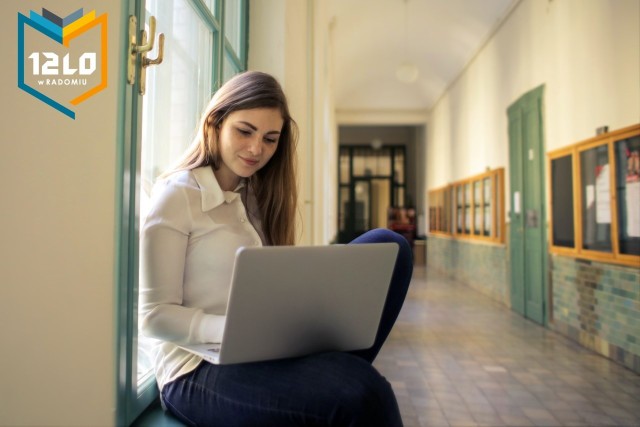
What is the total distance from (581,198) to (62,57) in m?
4.59

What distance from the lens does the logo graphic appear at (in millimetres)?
823

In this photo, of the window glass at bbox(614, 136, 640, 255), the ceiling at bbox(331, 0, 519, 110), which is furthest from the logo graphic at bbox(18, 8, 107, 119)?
the ceiling at bbox(331, 0, 519, 110)

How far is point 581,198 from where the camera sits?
15.2ft

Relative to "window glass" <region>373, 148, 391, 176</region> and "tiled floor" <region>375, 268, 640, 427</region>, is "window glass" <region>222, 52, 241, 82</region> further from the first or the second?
"window glass" <region>373, 148, 391, 176</region>

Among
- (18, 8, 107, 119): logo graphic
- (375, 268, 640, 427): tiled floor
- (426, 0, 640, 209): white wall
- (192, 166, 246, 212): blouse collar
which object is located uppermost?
(426, 0, 640, 209): white wall

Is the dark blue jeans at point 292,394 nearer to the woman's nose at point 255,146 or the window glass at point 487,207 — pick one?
the woman's nose at point 255,146

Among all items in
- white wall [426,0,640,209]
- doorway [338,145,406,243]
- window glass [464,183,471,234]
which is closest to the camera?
white wall [426,0,640,209]

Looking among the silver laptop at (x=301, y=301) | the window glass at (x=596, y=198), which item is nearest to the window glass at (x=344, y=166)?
the window glass at (x=596, y=198)

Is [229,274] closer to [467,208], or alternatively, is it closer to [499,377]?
[499,377]

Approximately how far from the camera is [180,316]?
1155 millimetres

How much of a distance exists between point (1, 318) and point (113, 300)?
0.18m

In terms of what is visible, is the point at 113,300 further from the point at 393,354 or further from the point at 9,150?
the point at 393,354

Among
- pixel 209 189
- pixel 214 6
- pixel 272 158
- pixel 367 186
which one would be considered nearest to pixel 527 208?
pixel 214 6

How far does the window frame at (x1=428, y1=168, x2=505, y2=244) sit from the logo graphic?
694 cm
